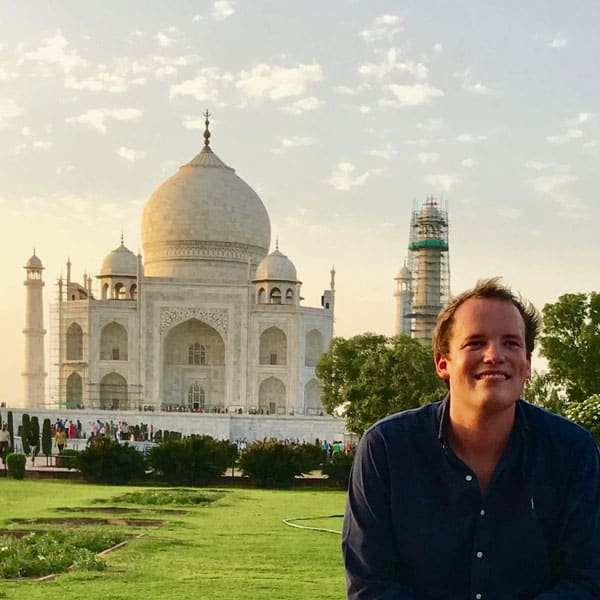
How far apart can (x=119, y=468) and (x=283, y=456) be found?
2.64m

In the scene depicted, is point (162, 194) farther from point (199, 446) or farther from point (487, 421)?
point (487, 421)

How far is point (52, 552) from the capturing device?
23.6ft

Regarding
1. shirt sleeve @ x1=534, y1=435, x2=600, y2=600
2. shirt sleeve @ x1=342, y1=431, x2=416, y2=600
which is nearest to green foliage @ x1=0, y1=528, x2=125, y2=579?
shirt sleeve @ x1=342, y1=431, x2=416, y2=600

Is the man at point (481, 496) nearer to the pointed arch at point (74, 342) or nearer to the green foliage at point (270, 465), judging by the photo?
the green foliage at point (270, 465)

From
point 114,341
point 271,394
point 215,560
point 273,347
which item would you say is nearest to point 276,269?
point 273,347

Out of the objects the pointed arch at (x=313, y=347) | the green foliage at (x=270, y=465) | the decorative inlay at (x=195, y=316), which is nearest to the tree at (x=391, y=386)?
the green foliage at (x=270, y=465)

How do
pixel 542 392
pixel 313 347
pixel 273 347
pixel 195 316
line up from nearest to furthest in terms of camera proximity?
pixel 542 392 < pixel 195 316 < pixel 273 347 < pixel 313 347

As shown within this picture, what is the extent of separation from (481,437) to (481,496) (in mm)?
150

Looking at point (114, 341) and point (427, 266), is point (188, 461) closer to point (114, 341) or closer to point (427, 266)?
point (114, 341)

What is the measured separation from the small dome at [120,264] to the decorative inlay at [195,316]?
3318mm

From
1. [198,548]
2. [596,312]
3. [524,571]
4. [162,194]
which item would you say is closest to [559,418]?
[524,571]

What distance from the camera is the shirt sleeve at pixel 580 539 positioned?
256 centimetres

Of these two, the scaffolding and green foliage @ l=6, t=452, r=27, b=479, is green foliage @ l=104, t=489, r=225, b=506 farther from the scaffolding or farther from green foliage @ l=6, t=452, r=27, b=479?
the scaffolding

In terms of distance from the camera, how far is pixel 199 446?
16.8 m
